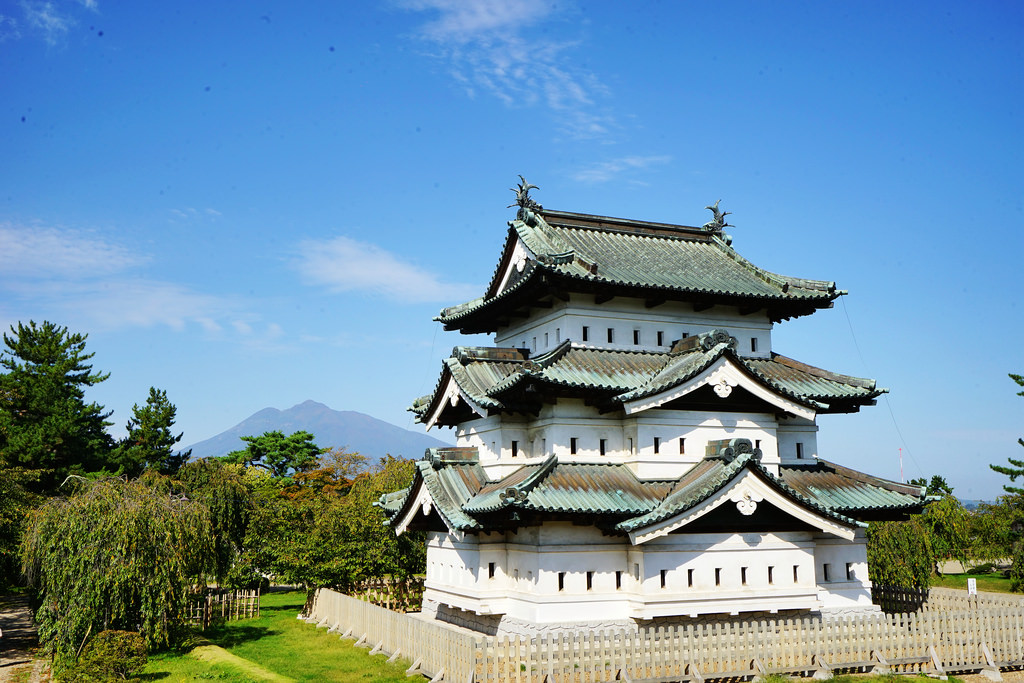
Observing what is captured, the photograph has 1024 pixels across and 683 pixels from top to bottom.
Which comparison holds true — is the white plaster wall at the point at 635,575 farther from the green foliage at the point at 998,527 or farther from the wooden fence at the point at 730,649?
the green foliage at the point at 998,527

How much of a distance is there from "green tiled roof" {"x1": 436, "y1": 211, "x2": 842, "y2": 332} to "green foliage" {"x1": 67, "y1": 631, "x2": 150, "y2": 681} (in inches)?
544

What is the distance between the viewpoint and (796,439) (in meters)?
24.9

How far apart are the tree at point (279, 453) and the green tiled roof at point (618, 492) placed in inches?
2121

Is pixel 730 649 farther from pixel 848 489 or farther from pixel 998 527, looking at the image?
pixel 998 527

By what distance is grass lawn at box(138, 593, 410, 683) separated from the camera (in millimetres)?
21031

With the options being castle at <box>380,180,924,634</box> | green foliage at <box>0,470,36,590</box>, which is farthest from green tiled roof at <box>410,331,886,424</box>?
green foliage at <box>0,470,36,590</box>

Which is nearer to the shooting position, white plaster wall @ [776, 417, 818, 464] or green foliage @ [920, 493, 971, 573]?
white plaster wall @ [776, 417, 818, 464]

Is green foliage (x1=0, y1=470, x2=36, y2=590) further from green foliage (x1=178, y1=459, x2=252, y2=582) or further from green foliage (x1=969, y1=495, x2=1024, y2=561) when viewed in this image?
green foliage (x1=969, y1=495, x2=1024, y2=561)

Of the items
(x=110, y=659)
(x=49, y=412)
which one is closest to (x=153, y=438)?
(x=49, y=412)

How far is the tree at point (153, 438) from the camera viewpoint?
57031mm

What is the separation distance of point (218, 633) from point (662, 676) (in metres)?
18.0

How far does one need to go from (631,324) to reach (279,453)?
194 ft

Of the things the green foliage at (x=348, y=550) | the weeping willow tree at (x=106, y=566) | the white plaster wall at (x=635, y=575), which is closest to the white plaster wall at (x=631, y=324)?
the white plaster wall at (x=635, y=575)

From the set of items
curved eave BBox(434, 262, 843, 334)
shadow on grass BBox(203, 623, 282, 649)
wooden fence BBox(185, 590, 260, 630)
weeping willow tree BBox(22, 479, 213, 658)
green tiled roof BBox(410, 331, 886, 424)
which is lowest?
shadow on grass BBox(203, 623, 282, 649)
